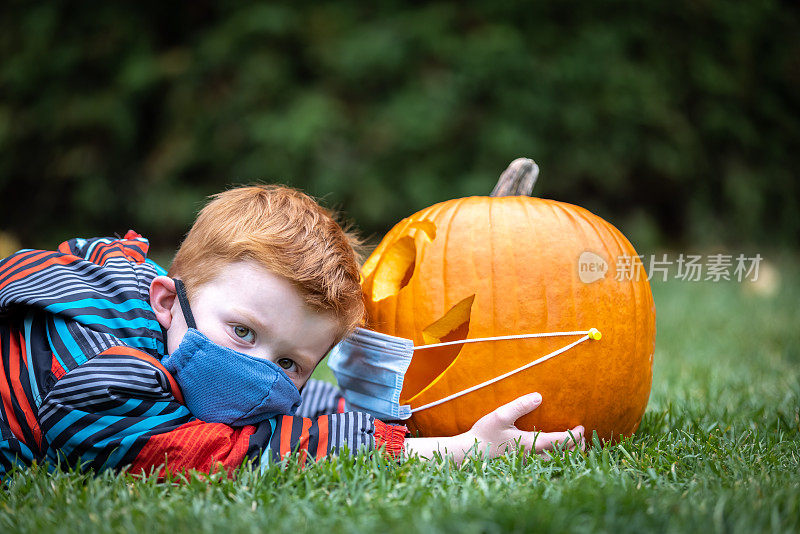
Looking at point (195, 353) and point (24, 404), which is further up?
point (195, 353)

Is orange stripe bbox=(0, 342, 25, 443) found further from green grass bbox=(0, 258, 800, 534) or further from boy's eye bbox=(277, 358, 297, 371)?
boy's eye bbox=(277, 358, 297, 371)

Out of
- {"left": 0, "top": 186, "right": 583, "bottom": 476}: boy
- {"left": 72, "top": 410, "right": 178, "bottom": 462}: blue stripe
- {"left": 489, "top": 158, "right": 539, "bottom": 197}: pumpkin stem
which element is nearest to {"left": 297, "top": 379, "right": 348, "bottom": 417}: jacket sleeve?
{"left": 0, "top": 186, "right": 583, "bottom": 476}: boy

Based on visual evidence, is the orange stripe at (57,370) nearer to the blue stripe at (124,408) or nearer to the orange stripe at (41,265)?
the blue stripe at (124,408)

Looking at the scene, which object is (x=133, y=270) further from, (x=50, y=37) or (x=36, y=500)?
(x=50, y=37)

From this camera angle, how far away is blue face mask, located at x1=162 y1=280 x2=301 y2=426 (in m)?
1.51

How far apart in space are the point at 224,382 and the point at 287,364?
0.58 feet

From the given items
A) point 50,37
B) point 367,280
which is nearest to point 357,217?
point 50,37

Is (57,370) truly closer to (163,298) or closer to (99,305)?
(99,305)

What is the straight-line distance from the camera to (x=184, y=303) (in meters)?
1.64

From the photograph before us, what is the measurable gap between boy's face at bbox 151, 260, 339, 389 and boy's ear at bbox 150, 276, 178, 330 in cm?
5

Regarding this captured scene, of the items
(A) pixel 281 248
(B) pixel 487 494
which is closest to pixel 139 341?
(A) pixel 281 248

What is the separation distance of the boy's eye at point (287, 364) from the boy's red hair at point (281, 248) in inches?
A: 5.6

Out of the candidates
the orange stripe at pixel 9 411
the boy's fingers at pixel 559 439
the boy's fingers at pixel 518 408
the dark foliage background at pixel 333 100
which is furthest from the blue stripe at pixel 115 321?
the dark foliage background at pixel 333 100

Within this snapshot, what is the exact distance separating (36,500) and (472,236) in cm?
113
